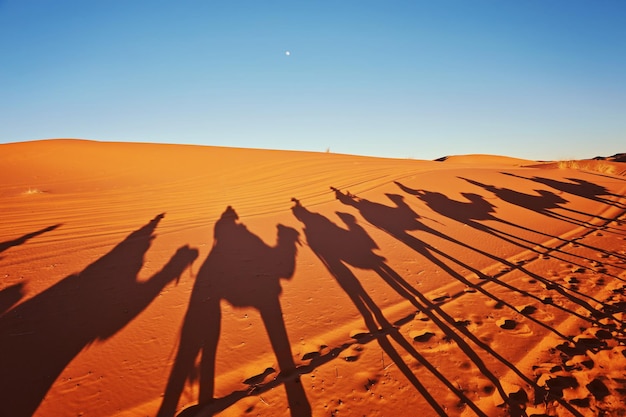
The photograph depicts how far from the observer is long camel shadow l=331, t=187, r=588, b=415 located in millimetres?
2703

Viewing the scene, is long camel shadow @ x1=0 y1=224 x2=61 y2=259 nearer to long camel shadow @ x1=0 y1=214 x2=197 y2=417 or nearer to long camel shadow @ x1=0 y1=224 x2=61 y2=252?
long camel shadow @ x1=0 y1=224 x2=61 y2=252

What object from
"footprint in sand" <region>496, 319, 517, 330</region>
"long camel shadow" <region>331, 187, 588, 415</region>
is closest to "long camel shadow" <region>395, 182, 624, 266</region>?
"long camel shadow" <region>331, 187, 588, 415</region>

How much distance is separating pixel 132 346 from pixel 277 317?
5.03ft

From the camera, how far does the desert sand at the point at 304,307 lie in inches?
94.7

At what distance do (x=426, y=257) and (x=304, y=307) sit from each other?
281cm

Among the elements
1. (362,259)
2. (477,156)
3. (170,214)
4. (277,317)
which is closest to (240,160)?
(170,214)

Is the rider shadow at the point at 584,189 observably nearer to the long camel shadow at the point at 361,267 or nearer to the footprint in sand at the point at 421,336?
the long camel shadow at the point at 361,267

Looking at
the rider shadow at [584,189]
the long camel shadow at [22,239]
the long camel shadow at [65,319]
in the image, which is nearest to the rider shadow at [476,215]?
the rider shadow at [584,189]

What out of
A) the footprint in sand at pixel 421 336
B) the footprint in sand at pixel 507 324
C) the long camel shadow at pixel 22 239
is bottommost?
the footprint in sand at pixel 507 324

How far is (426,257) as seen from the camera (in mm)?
5441

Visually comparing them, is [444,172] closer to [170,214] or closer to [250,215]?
[250,215]

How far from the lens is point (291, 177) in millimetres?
11594

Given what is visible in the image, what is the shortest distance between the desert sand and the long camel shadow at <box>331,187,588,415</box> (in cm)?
3

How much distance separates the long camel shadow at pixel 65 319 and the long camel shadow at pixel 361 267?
8.31 ft
